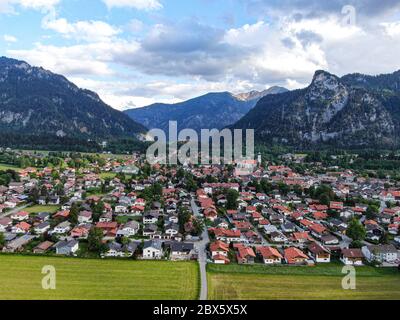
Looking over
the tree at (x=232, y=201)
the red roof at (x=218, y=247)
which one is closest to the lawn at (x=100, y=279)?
the red roof at (x=218, y=247)

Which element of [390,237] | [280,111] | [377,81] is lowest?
[390,237]

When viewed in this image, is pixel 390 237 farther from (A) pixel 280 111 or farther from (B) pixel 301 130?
(A) pixel 280 111

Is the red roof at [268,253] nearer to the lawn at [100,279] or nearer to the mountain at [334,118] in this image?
the lawn at [100,279]

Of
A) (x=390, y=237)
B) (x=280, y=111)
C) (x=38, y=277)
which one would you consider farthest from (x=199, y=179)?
(x=280, y=111)

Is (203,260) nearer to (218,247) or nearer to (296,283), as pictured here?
(218,247)

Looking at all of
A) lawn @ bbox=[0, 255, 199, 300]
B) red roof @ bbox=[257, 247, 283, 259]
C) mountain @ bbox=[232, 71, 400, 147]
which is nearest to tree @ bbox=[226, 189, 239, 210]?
red roof @ bbox=[257, 247, 283, 259]

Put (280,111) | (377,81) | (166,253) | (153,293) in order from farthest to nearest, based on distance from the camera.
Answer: (377,81)
(280,111)
(166,253)
(153,293)
